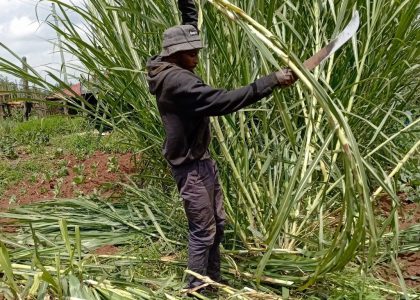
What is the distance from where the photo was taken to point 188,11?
7.74 ft

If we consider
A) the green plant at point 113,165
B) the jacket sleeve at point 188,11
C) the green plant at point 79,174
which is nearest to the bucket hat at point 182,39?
the jacket sleeve at point 188,11

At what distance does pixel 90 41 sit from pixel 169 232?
3.95 ft

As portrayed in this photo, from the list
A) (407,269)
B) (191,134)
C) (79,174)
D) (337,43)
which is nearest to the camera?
(337,43)

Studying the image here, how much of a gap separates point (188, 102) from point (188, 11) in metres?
0.58

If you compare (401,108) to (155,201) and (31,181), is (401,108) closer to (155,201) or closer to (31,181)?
(155,201)

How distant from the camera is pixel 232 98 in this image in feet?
6.00

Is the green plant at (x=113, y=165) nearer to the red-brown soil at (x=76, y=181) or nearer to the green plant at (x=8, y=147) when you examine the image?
the red-brown soil at (x=76, y=181)

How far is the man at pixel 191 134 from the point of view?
1973 mm

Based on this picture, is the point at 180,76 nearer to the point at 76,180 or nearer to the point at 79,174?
the point at 76,180

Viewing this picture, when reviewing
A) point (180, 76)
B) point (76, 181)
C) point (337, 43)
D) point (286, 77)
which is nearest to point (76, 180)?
point (76, 181)

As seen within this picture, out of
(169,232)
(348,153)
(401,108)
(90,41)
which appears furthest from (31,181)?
(348,153)

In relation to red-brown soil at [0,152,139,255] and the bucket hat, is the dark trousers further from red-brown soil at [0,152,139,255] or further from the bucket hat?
red-brown soil at [0,152,139,255]

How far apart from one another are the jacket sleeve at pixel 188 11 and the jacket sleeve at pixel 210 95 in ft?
1.49

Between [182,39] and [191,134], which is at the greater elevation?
[182,39]
